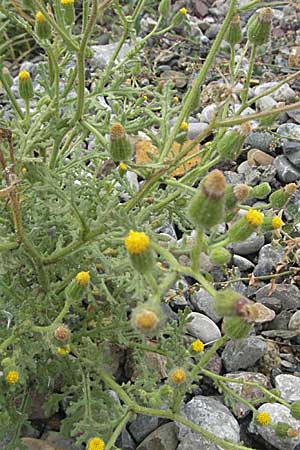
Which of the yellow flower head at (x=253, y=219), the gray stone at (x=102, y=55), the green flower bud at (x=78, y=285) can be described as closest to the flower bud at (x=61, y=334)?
the green flower bud at (x=78, y=285)

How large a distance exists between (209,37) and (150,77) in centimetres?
107

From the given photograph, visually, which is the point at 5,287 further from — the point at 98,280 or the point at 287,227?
the point at 287,227

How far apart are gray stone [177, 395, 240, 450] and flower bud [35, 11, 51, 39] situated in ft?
5.00

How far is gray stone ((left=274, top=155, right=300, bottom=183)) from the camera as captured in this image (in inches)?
145

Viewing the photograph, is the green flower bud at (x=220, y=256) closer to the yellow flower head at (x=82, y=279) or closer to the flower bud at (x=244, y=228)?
the flower bud at (x=244, y=228)

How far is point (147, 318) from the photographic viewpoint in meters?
1.43

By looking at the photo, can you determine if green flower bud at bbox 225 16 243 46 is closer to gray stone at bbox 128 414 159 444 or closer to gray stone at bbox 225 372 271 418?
gray stone at bbox 225 372 271 418

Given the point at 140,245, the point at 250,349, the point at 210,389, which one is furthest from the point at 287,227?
the point at 140,245

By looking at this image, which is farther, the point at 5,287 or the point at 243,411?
the point at 243,411

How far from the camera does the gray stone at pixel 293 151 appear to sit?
3.74m

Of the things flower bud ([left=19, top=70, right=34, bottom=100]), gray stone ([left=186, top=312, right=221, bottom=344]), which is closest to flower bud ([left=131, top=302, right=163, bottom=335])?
flower bud ([left=19, top=70, right=34, bottom=100])

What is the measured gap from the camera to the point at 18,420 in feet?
7.45

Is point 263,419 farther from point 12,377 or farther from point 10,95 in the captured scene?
point 10,95

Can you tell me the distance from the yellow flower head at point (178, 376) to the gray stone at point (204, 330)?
3.34 ft
